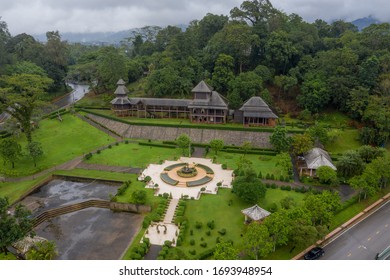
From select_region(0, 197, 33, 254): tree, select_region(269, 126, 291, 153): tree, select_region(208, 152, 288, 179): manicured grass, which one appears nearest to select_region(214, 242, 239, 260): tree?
select_region(0, 197, 33, 254): tree

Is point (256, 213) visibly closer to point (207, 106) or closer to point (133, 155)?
point (133, 155)

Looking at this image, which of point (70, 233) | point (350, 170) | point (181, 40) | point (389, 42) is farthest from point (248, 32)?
point (70, 233)

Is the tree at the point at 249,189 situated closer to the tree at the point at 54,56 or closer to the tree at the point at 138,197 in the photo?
the tree at the point at 138,197

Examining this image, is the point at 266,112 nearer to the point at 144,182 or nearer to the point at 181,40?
the point at 144,182

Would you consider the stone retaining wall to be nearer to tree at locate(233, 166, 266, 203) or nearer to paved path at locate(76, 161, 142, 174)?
paved path at locate(76, 161, 142, 174)

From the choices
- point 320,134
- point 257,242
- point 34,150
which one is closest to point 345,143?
point 320,134

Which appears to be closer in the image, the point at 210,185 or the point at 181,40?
the point at 210,185
